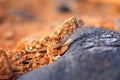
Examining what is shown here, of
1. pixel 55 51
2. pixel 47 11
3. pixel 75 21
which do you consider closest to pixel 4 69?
pixel 55 51

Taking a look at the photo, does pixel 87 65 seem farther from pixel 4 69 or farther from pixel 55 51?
pixel 4 69

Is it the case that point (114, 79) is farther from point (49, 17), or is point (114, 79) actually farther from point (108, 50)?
point (49, 17)

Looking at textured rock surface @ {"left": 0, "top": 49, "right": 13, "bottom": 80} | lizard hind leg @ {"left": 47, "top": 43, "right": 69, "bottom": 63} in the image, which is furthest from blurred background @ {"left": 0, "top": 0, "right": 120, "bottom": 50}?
textured rock surface @ {"left": 0, "top": 49, "right": 13, "bottom": 80}

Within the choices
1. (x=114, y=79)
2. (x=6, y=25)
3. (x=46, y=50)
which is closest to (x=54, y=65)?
(x=114, y=79)

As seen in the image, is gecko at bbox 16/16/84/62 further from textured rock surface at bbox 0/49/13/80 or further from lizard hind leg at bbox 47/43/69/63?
textured rock surface at bbox 0/49/13/80

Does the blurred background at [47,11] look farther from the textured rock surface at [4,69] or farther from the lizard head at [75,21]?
the textured rock surface at [4,69]

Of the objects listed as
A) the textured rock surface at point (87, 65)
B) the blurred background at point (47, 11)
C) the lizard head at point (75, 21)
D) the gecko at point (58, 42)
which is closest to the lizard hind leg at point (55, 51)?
the gecko at point (58, 42)
